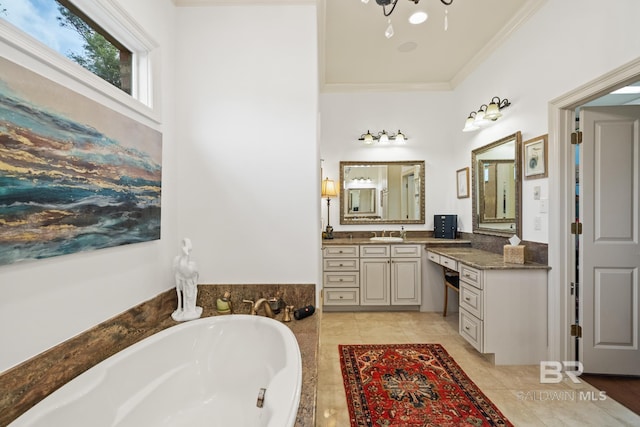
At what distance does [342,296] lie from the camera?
11.3 feet

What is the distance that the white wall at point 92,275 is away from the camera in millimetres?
967

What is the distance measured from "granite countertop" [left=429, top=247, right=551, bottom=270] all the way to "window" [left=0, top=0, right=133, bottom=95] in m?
2.92

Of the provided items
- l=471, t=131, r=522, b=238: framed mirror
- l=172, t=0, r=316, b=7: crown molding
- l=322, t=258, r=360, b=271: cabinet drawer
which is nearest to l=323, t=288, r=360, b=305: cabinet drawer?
l=322, t=258, r=360, b=271: cabinet drawer

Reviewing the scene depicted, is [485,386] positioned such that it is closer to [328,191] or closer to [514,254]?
[514,254]

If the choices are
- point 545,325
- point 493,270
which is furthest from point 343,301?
point 545,325

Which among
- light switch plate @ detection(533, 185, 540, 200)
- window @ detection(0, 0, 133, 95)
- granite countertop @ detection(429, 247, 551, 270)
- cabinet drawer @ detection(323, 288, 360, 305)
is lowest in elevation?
cabinet drawer @ detection(323, 288, 360, 305)

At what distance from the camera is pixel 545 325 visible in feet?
7.30

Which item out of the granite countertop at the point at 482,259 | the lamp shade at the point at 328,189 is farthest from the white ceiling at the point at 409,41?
the granite countertop at the point at 482,259

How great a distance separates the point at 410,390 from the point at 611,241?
6.25ft

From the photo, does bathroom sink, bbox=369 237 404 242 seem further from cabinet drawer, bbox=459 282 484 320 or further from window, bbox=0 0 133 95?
window, bbox=0 0 133 95

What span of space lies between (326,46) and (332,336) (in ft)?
10.2

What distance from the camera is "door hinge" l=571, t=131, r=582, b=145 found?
2096mm

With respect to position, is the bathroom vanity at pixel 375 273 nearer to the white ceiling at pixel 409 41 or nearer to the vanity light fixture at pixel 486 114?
the vanity light fixture at pixel 486 114

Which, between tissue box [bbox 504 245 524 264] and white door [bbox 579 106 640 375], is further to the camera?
tissue box [bbox 504 245 524 264]
